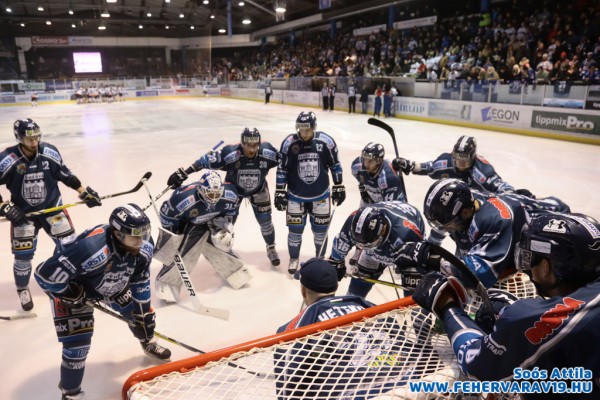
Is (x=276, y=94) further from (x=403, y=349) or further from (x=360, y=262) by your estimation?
(x=403, y=349)

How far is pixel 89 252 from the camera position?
2535 millimetres

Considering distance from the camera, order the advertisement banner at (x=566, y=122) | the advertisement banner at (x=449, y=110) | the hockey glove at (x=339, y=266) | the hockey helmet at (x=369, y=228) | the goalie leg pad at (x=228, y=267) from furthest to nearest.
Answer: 1. the advertisement banner at (x=449, y=110)
2. the advertisement banner at (x=566, y=122)
3. the goalie leg pad at (x=228, y=267)
4. the hockey glove at (x=339, y=266)
5. the hockey helmet at (x=369, y=228)

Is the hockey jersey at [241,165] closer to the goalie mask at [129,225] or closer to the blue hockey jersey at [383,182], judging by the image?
the blue hockey jersey at [383,182]

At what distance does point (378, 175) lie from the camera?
433 cm

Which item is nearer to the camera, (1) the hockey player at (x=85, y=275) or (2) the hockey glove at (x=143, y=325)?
(1) the hockey player at (x=85, y=275)

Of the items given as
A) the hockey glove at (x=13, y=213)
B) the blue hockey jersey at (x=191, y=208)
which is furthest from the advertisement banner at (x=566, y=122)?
the hockey glove at (x=13, y=213)

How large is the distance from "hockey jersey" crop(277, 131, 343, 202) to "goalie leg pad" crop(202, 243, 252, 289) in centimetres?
93

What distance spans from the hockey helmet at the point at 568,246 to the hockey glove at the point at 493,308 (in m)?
0.31

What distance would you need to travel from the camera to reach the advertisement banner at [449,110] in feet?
46.2

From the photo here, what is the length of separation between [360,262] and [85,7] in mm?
35874

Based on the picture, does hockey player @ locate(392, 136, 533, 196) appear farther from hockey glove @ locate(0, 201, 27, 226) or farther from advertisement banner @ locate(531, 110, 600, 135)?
advertisement banner @ locate(531, 110, 600, 135)

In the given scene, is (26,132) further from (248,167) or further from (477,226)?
(477,226)

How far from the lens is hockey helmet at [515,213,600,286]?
1.35 meters

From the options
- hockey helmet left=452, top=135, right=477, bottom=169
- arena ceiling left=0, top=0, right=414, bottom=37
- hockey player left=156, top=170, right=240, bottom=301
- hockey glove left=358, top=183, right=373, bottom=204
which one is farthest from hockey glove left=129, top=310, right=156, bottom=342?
arena ceiling left=0, top=0, right=414, bottom=37
